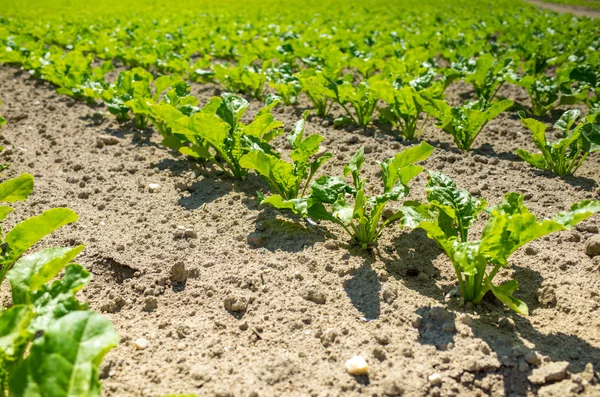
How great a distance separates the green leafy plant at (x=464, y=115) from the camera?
404 centimetres

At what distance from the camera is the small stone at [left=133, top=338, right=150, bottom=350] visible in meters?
2.26

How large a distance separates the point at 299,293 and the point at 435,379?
79 cm

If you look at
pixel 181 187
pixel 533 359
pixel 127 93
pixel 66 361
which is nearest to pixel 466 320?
pixel 533 359

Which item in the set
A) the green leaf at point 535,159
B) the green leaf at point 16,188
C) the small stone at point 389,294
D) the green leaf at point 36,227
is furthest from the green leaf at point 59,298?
the green leaf at point 535,159

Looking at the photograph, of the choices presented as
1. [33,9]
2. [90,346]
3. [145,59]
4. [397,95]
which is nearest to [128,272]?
[90,346]

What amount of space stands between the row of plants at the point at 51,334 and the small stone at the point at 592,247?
250cm

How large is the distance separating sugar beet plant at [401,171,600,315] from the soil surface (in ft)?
0.54

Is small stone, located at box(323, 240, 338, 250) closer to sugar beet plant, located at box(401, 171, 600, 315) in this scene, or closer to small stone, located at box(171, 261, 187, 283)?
sugar beet plant, located at box(401, 171, 600, 315)

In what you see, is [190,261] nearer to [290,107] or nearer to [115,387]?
[115,387]

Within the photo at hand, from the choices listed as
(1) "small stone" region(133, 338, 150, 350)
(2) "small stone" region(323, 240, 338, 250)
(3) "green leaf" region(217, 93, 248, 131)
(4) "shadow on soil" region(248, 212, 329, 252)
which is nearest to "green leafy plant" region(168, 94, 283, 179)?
(3) "green leaf" region(217, 93, 248, 131)

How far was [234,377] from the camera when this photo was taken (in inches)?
81.7

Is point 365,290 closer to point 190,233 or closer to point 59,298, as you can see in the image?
point 190,233

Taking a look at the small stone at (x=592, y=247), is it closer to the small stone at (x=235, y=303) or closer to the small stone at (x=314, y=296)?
the small stone at (x=314, y=296)

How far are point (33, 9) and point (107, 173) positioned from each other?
52.8ft
